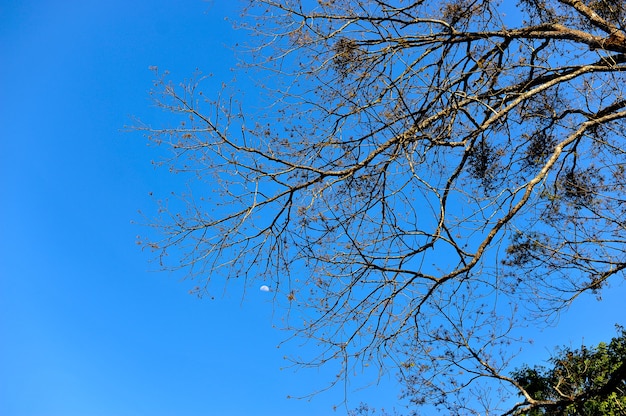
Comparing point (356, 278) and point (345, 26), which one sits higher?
point (345, 26)

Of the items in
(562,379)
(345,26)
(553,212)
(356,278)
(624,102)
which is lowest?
(562,379)

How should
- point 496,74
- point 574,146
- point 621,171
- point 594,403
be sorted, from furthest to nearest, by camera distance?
point 594,403, point 574,146, point 621,171, point 496,74

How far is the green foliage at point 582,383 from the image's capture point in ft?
16.5

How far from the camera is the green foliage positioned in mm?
5039

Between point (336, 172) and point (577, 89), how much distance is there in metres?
2.45

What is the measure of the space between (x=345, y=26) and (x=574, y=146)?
8.92 ft

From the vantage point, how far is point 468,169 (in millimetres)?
5805

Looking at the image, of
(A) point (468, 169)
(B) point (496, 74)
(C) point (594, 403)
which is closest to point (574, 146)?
(A) point (468, 169)

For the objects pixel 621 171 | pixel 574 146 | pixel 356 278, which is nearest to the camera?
pixel 356 278

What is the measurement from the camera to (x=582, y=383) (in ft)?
20.0

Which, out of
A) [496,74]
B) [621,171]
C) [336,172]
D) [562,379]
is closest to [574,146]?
[621,171]

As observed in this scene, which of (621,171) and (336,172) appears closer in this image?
(336,172)

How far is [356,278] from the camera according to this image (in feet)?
14.3

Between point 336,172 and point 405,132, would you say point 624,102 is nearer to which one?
point 405,132
